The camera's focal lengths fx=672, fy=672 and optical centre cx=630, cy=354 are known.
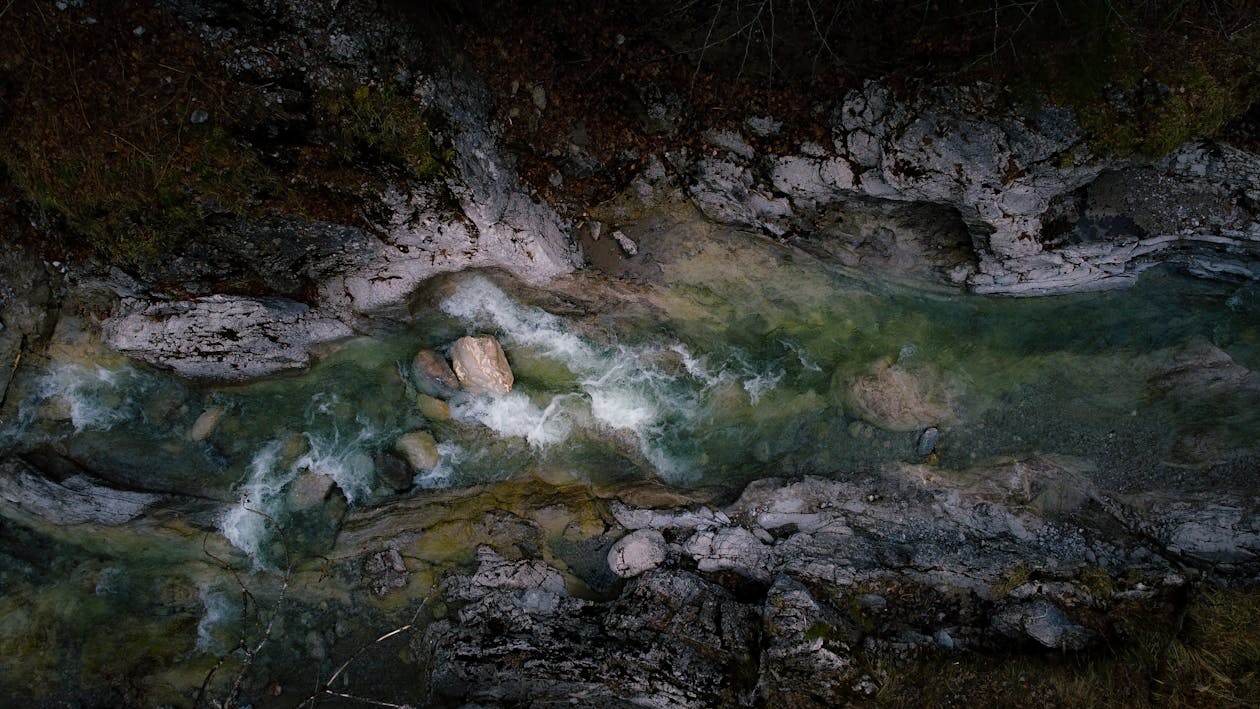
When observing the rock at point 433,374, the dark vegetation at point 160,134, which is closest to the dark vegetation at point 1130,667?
the rock at point 433,374

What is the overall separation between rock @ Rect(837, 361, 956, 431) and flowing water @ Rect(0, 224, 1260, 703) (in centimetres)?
4

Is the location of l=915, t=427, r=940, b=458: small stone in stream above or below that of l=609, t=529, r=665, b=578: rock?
above

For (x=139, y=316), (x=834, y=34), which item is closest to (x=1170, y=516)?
(x=834, y=34)

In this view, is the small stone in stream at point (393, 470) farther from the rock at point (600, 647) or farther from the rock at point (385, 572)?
the rock at point (600, 647)

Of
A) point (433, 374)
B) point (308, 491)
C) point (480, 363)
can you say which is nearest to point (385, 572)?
point (308, 491)

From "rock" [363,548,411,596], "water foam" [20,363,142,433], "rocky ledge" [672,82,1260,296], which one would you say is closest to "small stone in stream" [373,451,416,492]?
"rock" [363,548,411,596]

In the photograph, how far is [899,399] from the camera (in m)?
8.31

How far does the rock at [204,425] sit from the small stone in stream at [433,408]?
248 centimetres

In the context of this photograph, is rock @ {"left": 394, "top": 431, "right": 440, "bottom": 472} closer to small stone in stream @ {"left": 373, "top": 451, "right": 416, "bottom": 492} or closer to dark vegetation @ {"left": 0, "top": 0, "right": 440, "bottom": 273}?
small stone in stream @ {"left": 373, "top": 451, "right": 416, "bottom": 492}

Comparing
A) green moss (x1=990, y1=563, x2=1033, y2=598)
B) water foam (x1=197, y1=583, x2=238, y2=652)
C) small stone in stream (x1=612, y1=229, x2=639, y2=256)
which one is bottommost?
water foam (x1=197, y1=583, x2=238, y2=652)

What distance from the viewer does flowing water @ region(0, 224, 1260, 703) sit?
25.0 feet

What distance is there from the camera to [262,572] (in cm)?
808

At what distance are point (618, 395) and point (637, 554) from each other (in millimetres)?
2071

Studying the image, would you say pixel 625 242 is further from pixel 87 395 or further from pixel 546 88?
pixel 87 395
